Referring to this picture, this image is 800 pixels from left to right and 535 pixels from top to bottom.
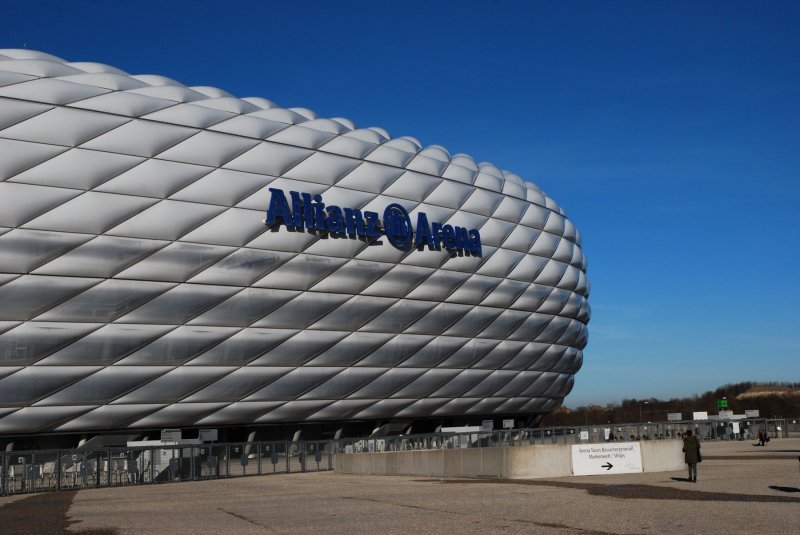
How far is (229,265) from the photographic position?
1297 inches

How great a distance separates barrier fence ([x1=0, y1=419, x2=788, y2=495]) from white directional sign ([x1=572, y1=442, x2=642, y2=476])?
12082mm

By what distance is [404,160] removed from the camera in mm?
40062

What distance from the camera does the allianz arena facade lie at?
2969 cm

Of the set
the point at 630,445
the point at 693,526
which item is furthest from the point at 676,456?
the point at 693,526

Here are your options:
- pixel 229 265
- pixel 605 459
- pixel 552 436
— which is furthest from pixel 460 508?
pixel 552 436

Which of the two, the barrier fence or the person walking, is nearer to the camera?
the person walking

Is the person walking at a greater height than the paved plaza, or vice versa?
the person walking

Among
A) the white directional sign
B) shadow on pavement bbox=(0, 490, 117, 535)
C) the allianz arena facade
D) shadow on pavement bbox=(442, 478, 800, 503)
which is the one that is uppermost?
the allianz arena facade

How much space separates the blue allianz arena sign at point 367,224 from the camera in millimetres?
34531

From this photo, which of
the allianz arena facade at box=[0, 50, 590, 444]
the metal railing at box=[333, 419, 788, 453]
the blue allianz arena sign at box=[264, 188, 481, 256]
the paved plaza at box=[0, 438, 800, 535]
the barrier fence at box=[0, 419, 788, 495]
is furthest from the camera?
the metal railing at box=[333, 419, 788, 453]

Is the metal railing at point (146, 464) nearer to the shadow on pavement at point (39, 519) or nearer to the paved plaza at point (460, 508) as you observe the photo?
the paved plaza at point (460, 508)

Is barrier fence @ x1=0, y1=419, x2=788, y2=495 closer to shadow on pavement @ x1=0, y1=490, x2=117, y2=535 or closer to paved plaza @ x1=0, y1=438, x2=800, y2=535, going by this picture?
paved plaza @ x1=0, y1=438, x2=800, y2=535

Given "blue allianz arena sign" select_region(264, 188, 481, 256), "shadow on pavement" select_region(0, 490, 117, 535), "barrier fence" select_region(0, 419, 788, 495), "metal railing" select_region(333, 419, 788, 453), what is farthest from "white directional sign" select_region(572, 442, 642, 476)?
"blue allianz arena sign" select_region(264, 188, 481, 256)

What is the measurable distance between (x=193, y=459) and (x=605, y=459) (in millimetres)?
13556
